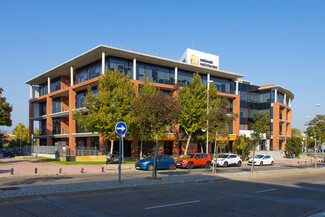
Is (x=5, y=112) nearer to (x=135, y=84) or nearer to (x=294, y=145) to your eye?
(x=135, y=84)

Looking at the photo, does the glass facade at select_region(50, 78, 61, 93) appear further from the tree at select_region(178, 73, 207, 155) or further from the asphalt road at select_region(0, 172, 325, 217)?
the asphalt road at select_region(0, 172, 325, 217)

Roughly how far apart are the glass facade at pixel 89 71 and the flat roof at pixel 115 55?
643 millimetres

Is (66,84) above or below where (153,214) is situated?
above

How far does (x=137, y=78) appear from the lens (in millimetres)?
42844

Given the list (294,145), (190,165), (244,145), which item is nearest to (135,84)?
(190,165)

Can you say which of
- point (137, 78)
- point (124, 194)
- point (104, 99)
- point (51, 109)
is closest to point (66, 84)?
point (51, 109)

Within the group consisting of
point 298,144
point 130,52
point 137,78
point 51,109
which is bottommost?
point 298,144

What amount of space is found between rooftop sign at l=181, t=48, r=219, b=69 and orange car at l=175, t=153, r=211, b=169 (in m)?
22.0

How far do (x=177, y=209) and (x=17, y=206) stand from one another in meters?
5.09

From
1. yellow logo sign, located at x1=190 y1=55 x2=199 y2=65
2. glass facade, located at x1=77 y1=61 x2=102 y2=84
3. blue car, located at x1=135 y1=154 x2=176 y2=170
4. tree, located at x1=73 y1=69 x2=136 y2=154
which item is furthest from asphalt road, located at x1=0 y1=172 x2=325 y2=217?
yellow logo sign, located at x1=190 y1=55 x2=199 y2=65

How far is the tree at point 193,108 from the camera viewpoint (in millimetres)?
37906

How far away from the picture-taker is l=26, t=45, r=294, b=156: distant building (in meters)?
42.0

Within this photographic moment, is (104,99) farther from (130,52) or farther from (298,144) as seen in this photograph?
(298,144)

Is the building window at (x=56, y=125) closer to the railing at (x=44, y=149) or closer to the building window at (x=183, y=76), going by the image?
the railing at (x=44, y=149)
